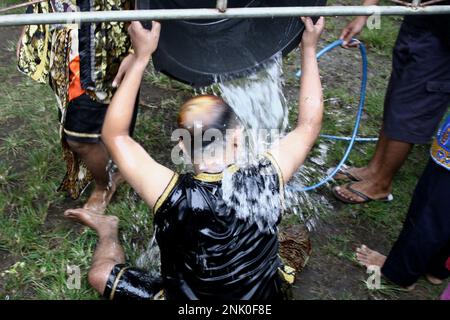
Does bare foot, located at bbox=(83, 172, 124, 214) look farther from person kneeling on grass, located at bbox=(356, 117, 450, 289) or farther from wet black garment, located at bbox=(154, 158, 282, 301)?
person kneeling on grass, located at bbox=(356, 117, 450, 289)

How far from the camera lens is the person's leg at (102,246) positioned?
2.59m

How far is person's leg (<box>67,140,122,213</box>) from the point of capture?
109 inches

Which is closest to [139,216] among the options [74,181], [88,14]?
[74,181]

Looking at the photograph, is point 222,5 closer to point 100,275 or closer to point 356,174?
point 100,275

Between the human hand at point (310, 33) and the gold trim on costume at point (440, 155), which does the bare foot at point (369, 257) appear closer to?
the gold trim on costume at point (440, 155)

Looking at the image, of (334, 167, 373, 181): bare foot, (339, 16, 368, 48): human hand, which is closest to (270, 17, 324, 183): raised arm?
(339, 16, 368, 48): human hand

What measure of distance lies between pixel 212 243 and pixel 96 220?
111cm

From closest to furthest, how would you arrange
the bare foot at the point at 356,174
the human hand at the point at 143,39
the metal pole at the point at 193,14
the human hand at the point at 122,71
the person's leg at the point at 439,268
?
the metal pole at the point at 193,14 → the human hand at the point at 143,39 → the human hand at the point at 122,71 → the person's leg at the point at 439,268 → the bare foot at the point at 356,174

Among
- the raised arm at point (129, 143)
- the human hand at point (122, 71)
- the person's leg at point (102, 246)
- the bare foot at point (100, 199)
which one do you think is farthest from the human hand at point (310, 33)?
the bare foot at point (100, 199)

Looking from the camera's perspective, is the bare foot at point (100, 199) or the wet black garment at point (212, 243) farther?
the bare foot at point (100, 199)

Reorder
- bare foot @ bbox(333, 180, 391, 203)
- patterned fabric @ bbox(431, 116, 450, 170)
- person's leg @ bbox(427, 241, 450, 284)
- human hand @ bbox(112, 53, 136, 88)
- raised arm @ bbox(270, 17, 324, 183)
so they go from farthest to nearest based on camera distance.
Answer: bare foot @ bbox(333, 180, 391, 203) → person's leg @ bbox(427, 241, 450, 284) → human hand @ bbox(112, 53, 136, 88) → patterned fabric @ bbox(431, 116, 450, 170) → raised arm @ bbox(270, 17, 324, 183)

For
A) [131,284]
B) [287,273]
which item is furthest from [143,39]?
[287,273]

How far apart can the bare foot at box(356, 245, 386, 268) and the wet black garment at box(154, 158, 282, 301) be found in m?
0.82

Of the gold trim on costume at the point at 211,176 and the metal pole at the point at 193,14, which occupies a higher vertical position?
the metal pole at the point at 193,14
